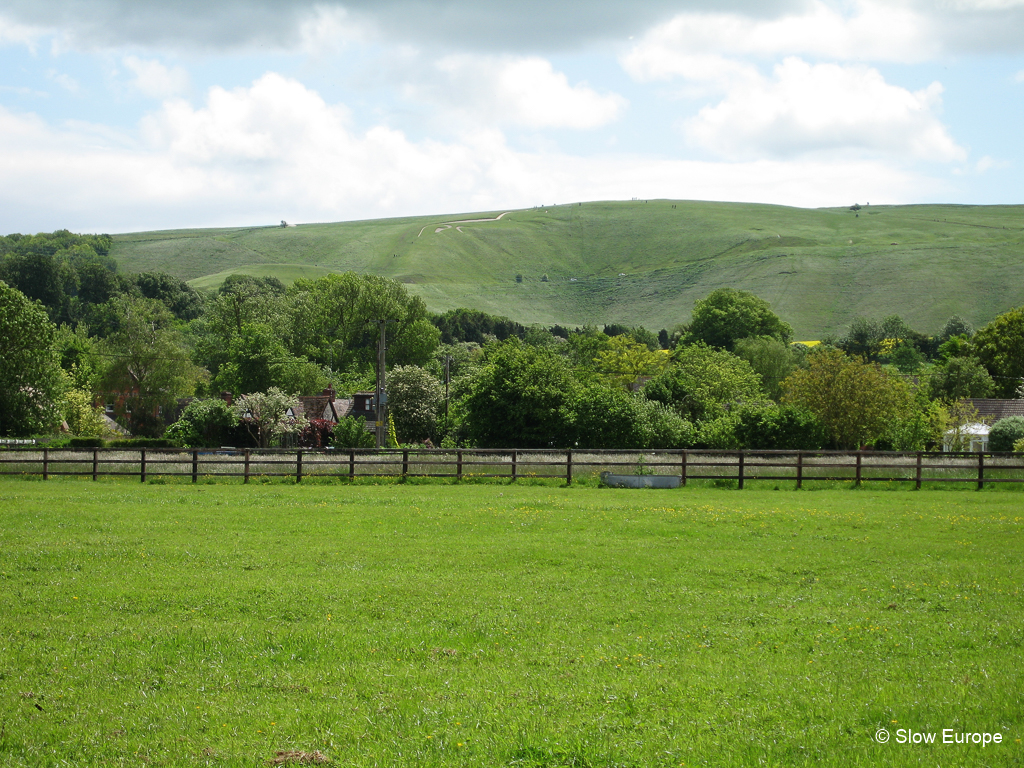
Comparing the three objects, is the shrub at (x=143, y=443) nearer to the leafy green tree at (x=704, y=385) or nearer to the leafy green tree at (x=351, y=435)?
the leafy green tree at (x=351, y=435)

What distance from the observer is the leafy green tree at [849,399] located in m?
45.1

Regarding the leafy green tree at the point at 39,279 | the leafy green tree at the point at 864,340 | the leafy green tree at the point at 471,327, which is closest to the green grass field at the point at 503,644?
the leafy green tree at the point at 864,340

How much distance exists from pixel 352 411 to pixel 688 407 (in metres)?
32.2

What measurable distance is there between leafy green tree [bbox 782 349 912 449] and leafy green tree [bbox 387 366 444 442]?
28.8 meters

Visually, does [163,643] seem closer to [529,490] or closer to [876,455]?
[529,490]

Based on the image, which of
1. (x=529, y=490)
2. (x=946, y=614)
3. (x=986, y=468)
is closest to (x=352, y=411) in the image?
(x=529, y=490)

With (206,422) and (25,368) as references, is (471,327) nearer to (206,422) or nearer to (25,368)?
(206,422)

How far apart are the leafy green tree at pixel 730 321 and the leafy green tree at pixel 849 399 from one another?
60.2 metres

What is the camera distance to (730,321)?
360 ft

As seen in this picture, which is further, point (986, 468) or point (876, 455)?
point (876, 455)

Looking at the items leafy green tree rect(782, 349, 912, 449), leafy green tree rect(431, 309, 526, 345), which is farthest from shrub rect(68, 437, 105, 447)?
leafy green tree rect(431, 309, 526, 345)

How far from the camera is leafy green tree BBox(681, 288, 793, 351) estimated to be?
10919cm

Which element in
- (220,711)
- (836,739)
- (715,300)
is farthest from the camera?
(715,300)

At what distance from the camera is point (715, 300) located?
374 ft
